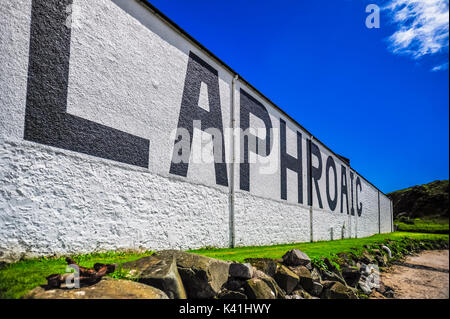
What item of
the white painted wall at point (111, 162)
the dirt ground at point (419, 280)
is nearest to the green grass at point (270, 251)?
the dirt ground at point (419, 280)

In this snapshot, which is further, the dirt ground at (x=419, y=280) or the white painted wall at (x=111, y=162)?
the white painted wall at (x=111, y=162)

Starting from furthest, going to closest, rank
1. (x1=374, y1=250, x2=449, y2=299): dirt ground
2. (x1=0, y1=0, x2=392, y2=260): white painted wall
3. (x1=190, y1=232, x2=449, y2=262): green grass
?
(x1=190, y1=232, x2=449, y2=262): green grass
(x1=0, y1=0, x2=392, y2=260): white painted wall
(x1=374, y1=250, x2=449, y2=299): dirt ground

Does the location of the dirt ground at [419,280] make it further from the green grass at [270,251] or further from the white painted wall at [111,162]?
the white painted wall at [111,162]

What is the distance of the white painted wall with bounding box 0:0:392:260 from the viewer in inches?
201

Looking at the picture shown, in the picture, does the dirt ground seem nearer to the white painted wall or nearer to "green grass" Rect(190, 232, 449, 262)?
"green grass" Rect(190, 232, 449, 262)

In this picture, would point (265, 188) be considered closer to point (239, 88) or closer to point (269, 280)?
point (239, 88)

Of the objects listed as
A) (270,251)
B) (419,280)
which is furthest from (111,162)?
(419,280)

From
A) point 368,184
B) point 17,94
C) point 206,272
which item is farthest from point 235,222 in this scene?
point 368,184

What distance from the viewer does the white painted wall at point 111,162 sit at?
5098mm

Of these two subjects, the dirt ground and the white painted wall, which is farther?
the white painted wall

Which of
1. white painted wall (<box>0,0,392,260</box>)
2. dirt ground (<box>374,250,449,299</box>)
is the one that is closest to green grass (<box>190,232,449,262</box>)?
dirt ground (<box>374,250,449,299</box>)

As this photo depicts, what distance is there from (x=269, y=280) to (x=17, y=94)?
213 inches

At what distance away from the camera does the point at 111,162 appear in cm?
654

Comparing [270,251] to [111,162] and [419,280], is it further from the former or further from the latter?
[111,162]
